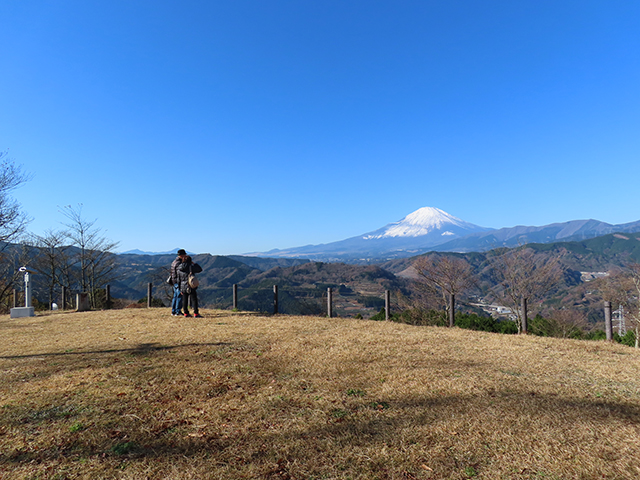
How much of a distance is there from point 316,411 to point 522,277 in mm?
21393

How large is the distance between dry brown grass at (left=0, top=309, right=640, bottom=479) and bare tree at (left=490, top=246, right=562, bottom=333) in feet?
49.0

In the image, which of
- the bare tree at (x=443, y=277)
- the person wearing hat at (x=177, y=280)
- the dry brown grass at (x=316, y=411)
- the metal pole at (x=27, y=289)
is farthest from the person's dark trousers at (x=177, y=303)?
the bare tree at (x=443, y=277)

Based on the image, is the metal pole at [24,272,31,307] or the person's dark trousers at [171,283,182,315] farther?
the metal pole at [24,272,31,307]

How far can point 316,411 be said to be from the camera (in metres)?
3.76

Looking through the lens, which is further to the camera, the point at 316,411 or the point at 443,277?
the point at 443,277

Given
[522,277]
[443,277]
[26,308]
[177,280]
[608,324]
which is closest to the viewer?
[608,324]

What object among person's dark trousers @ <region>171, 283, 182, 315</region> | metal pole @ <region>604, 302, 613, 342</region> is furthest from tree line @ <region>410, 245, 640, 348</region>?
person's dark trousers @ <region>171, 283, 182, 315</region>

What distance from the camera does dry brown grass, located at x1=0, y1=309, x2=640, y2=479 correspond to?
2746mm

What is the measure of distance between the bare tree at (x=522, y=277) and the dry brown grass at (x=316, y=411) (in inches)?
588

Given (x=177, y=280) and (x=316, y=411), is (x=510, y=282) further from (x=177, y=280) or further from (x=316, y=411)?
(x=316, y=411)

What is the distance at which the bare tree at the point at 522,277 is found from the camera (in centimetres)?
2035

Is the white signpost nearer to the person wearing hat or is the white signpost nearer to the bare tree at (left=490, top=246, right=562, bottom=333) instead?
the person wearing hat

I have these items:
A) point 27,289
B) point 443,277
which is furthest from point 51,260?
point 443,277

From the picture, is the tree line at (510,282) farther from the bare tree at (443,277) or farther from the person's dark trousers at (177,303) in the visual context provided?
the person's dark trousers at (177,303)
